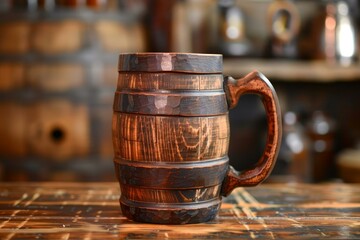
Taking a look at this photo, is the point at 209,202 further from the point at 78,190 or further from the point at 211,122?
the point at 78,190

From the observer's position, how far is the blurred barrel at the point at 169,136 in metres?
0.95

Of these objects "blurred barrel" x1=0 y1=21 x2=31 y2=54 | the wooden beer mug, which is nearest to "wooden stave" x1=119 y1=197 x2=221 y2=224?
the wooden beer mug

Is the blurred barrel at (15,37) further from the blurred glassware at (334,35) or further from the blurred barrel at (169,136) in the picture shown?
the blurred glassware at (334,35)

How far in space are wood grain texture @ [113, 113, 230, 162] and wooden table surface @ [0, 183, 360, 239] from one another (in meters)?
0.11

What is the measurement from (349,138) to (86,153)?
154 centimetres

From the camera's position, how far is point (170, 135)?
95 cm

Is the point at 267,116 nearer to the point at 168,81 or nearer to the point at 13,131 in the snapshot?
the point at 168,81

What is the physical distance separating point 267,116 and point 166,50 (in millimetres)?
1474

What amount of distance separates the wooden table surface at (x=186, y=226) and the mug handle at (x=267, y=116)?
0.07 meters

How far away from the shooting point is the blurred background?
2135 mm

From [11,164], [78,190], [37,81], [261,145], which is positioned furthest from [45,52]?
[261,145]

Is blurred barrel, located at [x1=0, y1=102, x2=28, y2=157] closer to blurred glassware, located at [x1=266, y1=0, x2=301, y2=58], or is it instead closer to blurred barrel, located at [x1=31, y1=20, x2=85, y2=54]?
blurred barrel, located at [x1=31, y1=20, x2=85, y2=54]

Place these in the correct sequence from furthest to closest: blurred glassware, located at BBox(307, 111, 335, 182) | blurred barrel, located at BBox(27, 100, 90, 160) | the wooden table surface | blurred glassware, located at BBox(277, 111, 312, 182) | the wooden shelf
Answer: blurred glassware, located at BBox(307, 111, 335, 182)
the wooden shelf
blurred glassware, located at BBox(277, 111, 312, 182)
blurred barrel, located at BBox(27, 100, 90, 160)
the wooden table surface

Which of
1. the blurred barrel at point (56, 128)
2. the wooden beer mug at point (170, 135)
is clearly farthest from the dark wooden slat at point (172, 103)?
the blurred barrel at point (56, 128)
